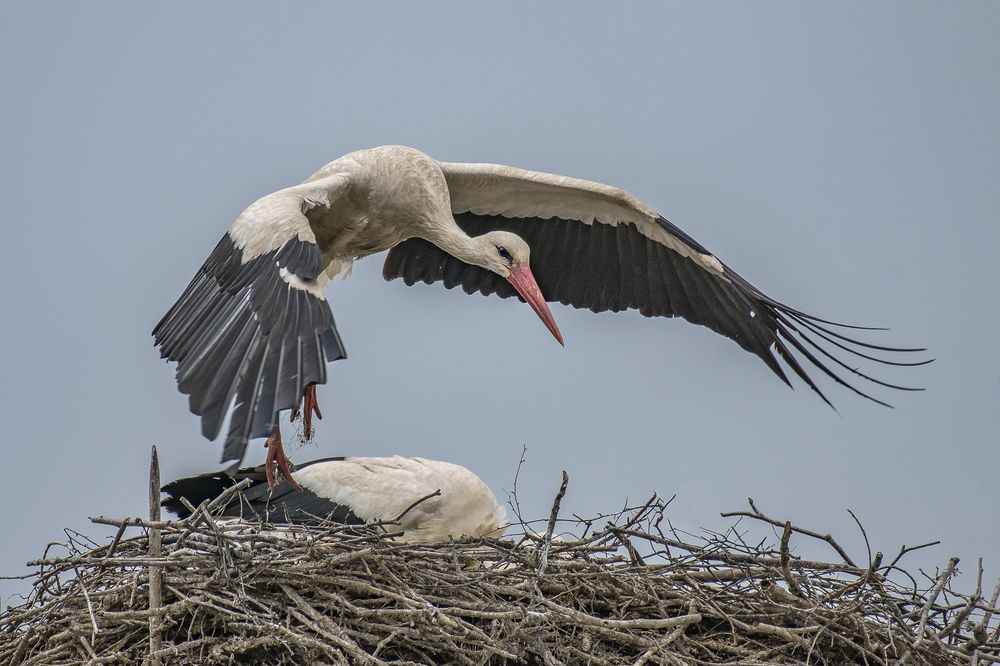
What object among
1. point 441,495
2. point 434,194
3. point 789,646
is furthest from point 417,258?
point 789,646

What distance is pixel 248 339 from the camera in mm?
4539

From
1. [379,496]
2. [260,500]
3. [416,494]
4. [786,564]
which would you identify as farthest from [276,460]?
[786,564]

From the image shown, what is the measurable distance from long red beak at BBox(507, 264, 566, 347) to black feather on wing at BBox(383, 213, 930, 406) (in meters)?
0.74

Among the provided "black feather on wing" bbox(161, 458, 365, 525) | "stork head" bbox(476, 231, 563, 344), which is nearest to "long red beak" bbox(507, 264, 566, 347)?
"stork head" bbox(476, 231, 563, 344)

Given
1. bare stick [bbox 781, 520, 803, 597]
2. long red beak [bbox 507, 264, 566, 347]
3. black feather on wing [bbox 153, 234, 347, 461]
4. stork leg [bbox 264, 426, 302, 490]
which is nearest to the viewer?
black feather on wing [bbox 153, 234, 347, 461]

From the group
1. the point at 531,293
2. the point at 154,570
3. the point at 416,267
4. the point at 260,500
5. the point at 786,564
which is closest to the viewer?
the point at 154,570

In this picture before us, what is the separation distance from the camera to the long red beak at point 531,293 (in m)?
6.36

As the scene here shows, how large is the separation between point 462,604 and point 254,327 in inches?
48.4

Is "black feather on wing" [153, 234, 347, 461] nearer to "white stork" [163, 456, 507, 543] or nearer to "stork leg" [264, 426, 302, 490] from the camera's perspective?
"stork leg" [264, 426, 302, 490]

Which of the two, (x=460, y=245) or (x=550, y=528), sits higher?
(x=460, y=245)

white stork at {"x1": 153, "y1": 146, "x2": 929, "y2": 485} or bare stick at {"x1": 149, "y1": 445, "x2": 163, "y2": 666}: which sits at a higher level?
white stork at {"x1": 153, "y1": 146, "x2": 929, "y2": 485}

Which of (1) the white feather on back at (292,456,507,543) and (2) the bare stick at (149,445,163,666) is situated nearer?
(2) the bare stick at (149,445,163,666)

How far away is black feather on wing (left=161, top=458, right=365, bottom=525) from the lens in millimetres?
5781

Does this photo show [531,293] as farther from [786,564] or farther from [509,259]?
[786,564]
